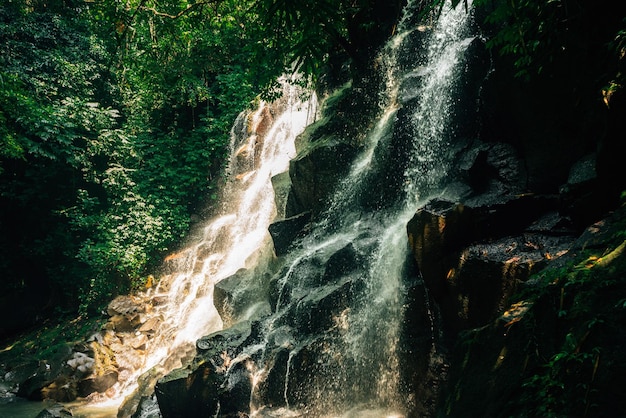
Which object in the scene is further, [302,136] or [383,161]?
[302,136]

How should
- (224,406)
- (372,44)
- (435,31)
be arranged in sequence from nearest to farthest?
(224,406) → (435,31) → (372,44)

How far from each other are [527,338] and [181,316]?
10.8 m

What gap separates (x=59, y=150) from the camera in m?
12.6

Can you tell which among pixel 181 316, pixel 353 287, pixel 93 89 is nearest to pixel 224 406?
pixel 353 287

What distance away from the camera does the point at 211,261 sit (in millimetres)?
Answer: 12930

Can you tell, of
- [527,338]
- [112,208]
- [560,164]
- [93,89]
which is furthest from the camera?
[93,89]

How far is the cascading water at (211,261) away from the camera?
1040cm

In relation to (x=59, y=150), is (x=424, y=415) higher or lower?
lower

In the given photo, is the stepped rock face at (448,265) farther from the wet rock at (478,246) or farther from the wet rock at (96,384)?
the wet rock at (96,384)

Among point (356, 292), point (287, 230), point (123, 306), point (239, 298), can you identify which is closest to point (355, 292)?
point (356, 292)

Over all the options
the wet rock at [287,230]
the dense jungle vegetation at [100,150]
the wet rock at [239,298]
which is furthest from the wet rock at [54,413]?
the wet rock at [287,230]

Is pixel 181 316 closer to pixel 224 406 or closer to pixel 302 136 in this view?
pixel 224 406

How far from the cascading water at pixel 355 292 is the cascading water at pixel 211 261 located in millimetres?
2659

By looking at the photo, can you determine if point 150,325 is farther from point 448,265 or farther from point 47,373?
point 448,265
